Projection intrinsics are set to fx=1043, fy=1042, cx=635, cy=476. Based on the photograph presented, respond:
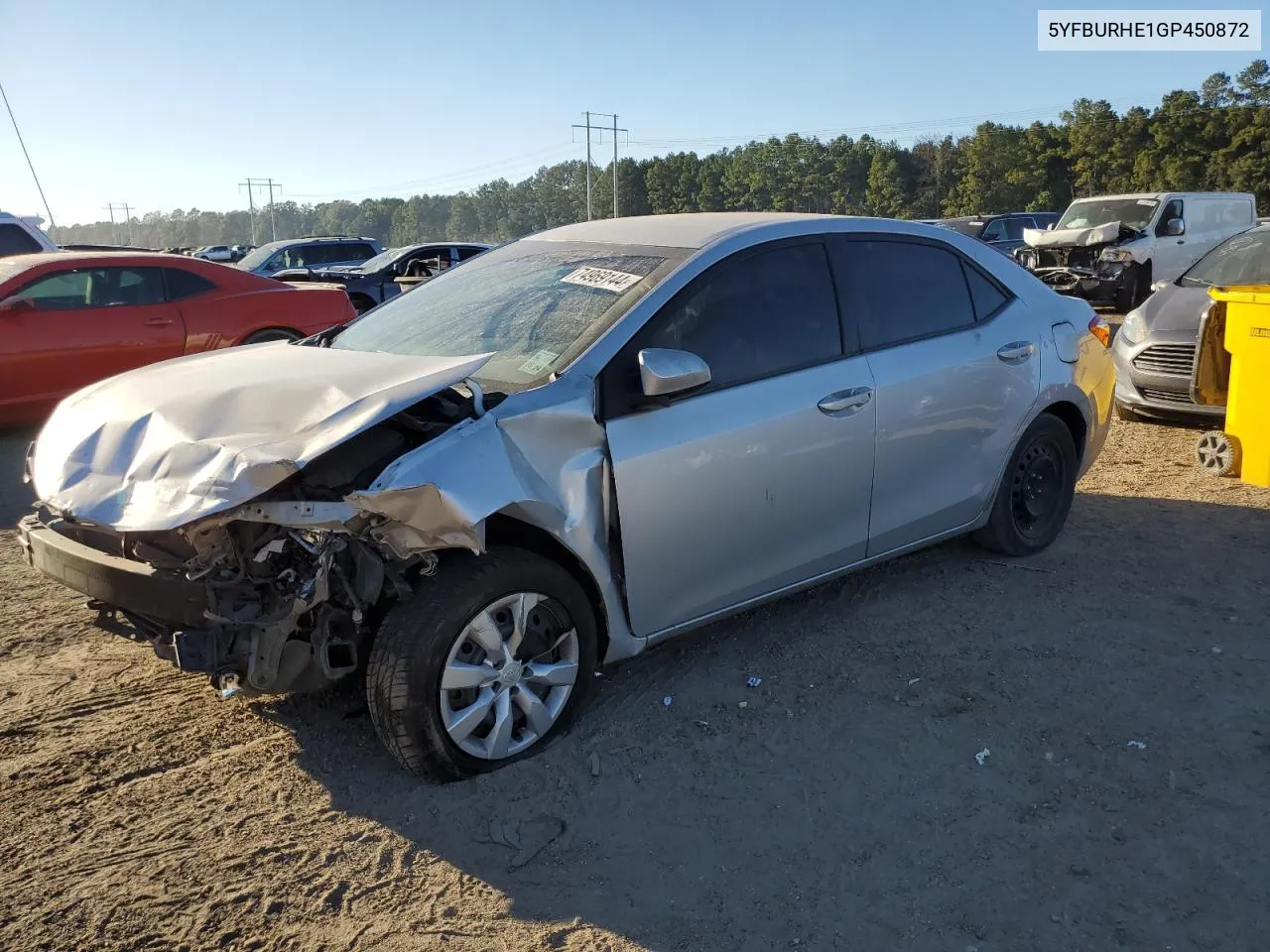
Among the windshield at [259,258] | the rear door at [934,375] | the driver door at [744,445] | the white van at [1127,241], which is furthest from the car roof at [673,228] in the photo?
the windshield at [259,258]

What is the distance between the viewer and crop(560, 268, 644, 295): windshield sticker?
3.81 meters

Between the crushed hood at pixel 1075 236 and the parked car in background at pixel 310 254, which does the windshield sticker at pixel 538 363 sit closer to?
the crushed hood at pixel 1075 236

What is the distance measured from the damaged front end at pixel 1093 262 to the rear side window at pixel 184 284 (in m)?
11.9

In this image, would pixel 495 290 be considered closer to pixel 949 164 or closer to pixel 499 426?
pixel 499 426

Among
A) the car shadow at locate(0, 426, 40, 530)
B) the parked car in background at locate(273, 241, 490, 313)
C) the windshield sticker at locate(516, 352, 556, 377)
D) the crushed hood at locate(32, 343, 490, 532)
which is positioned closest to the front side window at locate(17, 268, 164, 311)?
the car shadow at locate(0, 426, 40, 530)

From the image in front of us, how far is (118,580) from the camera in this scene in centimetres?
313

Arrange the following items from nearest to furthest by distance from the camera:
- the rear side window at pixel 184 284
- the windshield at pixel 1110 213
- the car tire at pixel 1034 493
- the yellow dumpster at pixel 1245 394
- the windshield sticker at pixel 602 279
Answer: the windshield sticker at pixel 602 279 → the car tire at pixel 1034 493 → the yellow dumpster at pixel 1245 394 → the rear side window at pixel 184 284 → the windshield at pixel 1110 213

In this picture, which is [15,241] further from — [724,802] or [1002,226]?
[1002,226]

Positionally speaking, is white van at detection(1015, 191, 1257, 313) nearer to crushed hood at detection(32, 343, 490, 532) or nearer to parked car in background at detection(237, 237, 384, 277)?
parked car in background at detection(237, 237, 384, 277)

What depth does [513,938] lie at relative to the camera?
264 cm

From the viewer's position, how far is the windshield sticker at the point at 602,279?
381cm

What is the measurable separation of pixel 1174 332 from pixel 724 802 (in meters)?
6.39

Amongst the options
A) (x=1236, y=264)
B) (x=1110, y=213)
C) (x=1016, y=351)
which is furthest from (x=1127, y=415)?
(x=1110, y=213)

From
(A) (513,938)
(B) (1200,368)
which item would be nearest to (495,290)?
(A) (513,938)
